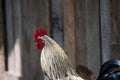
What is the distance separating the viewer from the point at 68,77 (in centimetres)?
412

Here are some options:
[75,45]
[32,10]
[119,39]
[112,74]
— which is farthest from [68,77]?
[32,10]

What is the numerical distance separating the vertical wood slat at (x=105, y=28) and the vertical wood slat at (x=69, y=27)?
1.46ft

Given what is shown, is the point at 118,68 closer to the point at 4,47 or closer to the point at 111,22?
the point at 111,22

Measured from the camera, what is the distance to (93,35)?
5262mm

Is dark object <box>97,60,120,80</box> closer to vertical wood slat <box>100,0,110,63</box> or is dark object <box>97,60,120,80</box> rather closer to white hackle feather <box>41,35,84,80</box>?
white hackle feather <box>41,35,84,80</box>

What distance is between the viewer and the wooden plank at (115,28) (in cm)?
489

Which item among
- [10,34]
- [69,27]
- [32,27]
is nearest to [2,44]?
[10,34]

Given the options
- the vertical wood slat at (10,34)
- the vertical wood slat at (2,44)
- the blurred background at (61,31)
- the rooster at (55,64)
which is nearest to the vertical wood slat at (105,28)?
the blurred background at (61,31)

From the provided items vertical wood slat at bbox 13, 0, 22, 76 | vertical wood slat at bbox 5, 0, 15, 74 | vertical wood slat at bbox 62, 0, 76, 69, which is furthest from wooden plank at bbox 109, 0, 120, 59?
vertical wood slat at bbox 5, 0, 15, 74

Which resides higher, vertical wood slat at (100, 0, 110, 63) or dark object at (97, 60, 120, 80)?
vertical wood slat at (100, 0, 110, 63)

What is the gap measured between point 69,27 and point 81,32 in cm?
21

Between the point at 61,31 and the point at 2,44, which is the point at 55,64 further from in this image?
the point at 2,44

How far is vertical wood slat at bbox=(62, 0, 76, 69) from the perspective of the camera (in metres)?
5.48

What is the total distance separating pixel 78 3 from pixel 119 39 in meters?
0.72
